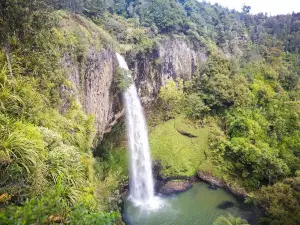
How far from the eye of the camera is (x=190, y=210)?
16875 millimetres

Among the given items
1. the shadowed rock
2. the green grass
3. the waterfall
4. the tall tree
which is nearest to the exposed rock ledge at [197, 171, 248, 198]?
the green grass

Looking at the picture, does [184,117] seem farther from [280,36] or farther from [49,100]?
[280,36]

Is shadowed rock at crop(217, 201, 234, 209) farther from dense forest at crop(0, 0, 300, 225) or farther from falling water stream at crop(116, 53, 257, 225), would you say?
dense forest at crop(0, 0, 300, 225)

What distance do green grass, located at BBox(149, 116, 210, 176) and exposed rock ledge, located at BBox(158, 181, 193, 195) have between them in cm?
81

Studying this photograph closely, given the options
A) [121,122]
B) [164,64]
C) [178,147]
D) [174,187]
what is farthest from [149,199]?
[164,64]

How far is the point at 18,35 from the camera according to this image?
7.10m

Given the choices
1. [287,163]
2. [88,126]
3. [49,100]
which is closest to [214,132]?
[287,163]

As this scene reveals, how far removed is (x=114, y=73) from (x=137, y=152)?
24.3 ft

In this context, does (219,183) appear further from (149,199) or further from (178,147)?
(149,199)

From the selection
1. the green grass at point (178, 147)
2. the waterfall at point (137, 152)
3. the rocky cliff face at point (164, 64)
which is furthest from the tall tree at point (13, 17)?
the green grass at point (178, 147)

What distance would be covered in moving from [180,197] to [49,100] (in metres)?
14.2

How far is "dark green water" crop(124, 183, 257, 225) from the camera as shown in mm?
15570

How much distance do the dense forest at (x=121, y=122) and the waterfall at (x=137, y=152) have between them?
1272mm

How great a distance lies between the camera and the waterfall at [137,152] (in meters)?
18.5
